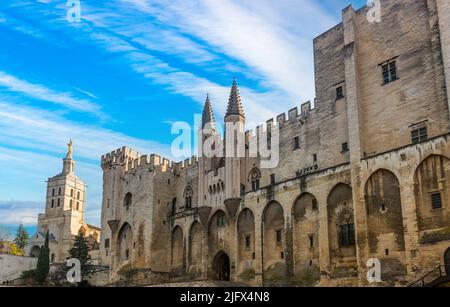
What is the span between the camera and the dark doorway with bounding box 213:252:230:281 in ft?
149

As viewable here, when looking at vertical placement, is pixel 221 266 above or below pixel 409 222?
below

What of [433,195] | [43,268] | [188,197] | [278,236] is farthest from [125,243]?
[433,195]

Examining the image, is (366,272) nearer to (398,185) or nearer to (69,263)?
(398,185)

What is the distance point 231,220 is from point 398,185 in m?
17.2

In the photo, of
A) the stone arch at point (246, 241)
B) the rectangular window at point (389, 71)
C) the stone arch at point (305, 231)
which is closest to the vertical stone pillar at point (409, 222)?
the stone arch at point (305, 231)

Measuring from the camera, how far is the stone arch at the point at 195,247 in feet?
155

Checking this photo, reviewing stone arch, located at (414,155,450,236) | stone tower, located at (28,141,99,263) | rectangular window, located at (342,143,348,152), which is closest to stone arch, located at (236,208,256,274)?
rectangular window, located at (342,143,348,152)

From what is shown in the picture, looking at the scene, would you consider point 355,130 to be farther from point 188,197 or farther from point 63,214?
point 63,214

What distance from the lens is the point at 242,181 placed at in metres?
45.3

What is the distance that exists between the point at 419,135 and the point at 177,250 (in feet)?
91.0

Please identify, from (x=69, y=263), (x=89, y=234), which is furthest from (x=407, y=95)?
(x=89, y=234)

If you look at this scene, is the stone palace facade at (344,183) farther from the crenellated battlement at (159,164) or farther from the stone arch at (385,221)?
the crenellated battlement at (159,164)

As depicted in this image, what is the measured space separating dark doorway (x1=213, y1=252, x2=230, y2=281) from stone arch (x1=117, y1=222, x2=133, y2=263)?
36.4ft

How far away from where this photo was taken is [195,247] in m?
48.2
